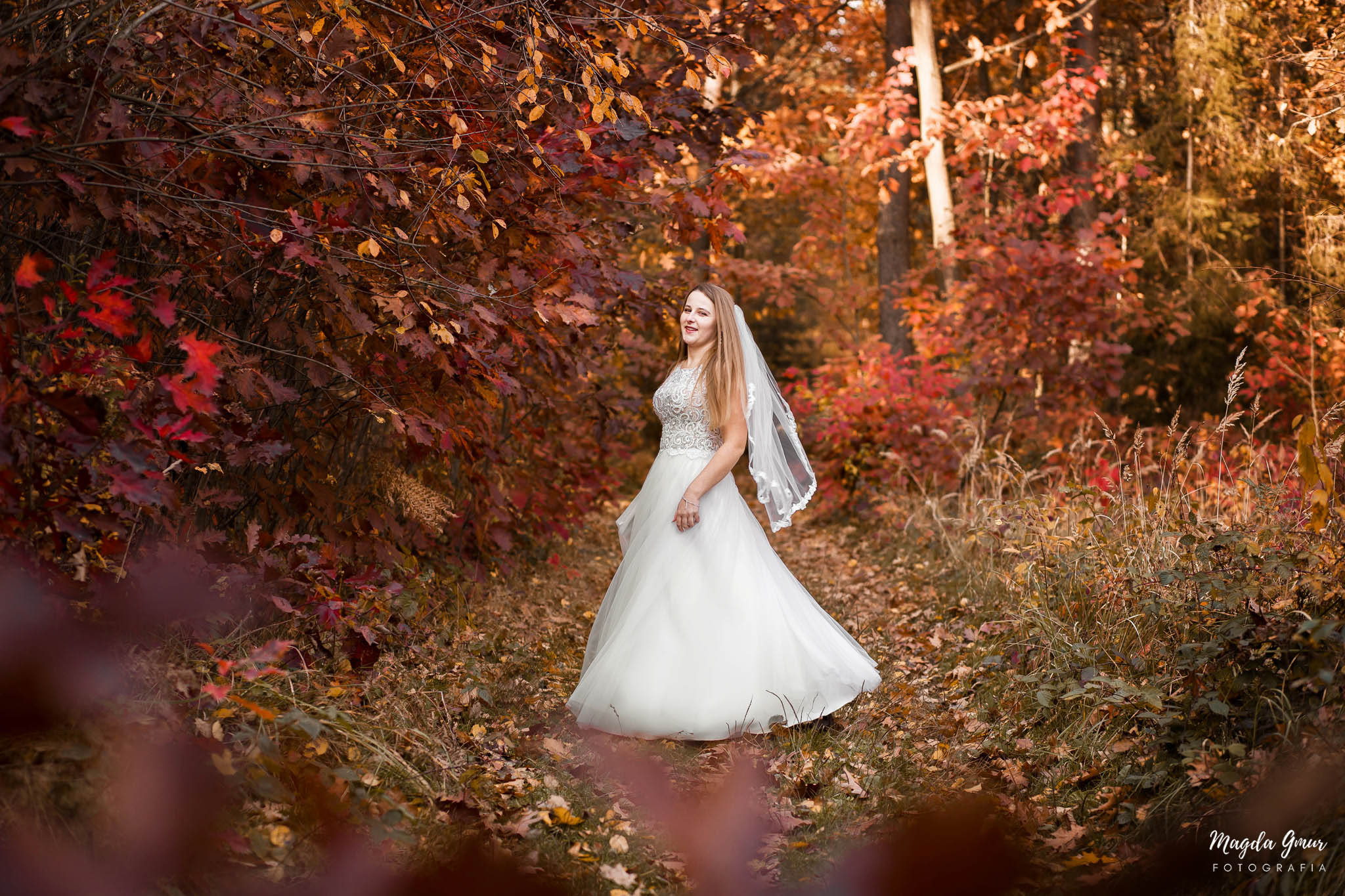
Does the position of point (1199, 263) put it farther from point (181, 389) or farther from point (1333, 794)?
point (181, 389)

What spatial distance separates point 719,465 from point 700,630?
2.74ft

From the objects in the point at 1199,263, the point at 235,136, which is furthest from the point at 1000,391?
the point at 235,136

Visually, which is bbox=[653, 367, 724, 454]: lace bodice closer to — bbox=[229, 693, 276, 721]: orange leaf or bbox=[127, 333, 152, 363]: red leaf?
bbox=[229, 693, 276, 721]: orange leaf

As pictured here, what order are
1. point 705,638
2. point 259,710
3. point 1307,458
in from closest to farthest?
point 259,710
point 1307,458
point 705,638

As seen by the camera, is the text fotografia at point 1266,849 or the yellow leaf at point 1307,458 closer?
the text fotografia at point 1266,849

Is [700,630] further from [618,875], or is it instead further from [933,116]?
[933,116]

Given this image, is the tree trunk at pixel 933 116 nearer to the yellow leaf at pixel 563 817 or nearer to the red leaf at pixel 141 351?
the yellow leaf at pixel 563 817

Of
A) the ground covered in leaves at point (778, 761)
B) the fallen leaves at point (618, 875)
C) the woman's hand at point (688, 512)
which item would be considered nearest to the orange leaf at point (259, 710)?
the ground covered in leaves at point (778, 761)

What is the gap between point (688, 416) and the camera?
5250 millimetres

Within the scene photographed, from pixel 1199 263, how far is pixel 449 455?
34.3 ft

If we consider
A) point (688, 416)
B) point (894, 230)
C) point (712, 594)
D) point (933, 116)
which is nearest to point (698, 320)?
point (688, 416)

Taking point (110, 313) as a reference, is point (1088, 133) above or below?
above

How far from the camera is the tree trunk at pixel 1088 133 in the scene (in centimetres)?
1204

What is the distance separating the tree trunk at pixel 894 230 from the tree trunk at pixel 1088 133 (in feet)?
6.59
